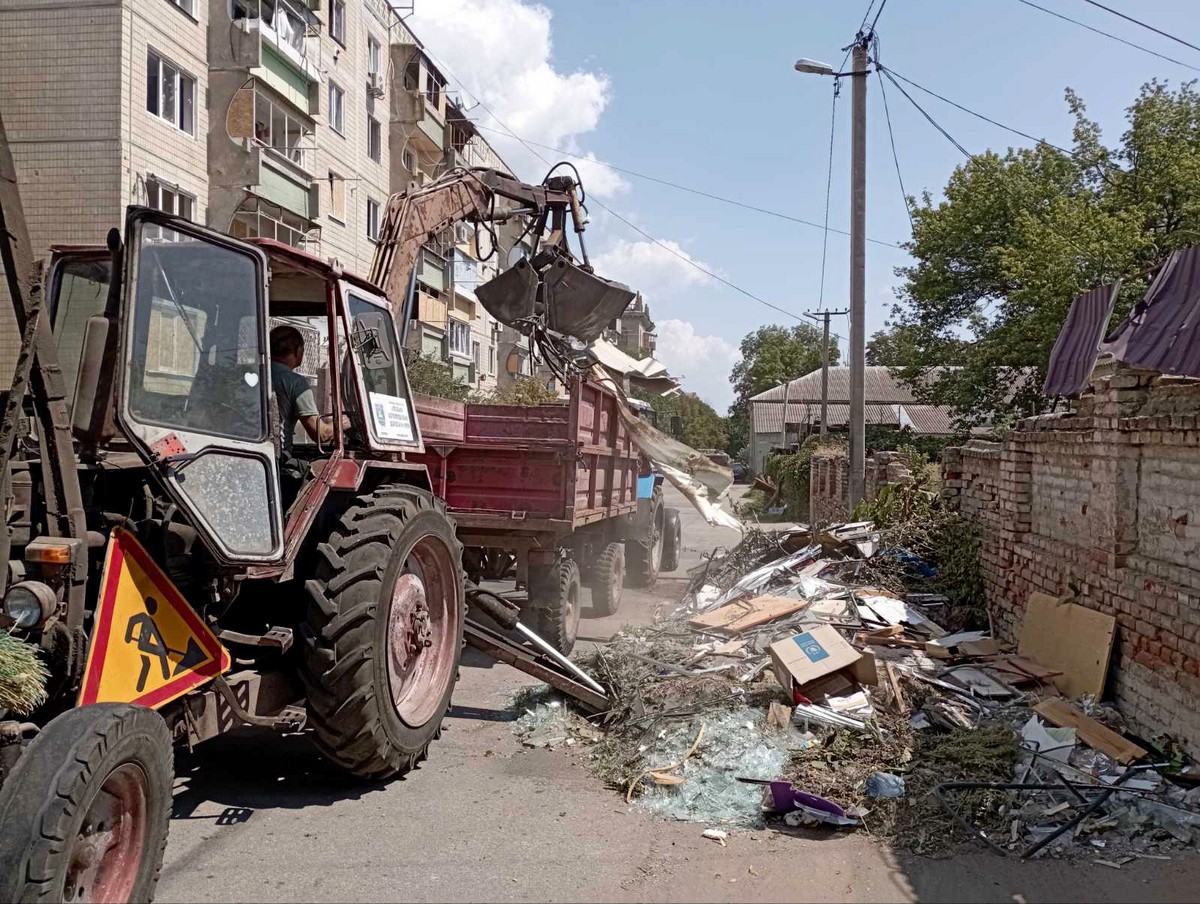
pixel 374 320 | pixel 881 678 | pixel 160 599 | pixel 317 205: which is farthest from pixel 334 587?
pixel 317 205

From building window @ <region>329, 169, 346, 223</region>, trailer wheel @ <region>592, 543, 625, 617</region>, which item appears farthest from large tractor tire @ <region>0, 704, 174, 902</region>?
building window @ <region>329, 169, 346, 223</region>

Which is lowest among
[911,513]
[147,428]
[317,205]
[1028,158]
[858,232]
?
[911,513]

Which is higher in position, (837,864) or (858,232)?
(858,232)

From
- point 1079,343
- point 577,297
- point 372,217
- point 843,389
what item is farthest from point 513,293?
point 843,389

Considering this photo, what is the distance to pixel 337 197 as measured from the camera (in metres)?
22.8

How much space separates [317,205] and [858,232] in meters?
11.5

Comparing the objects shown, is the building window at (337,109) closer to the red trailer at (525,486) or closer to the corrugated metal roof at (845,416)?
the red trailer at (525,486)

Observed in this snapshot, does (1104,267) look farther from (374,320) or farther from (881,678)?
(374,320)

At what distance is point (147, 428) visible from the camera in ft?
11.3

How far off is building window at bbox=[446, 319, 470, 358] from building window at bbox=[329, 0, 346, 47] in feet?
30.8

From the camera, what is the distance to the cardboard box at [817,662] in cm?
567

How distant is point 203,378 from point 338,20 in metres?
22.2

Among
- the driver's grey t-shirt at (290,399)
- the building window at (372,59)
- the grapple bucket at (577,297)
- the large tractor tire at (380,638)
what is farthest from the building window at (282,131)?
the large tractor tire at (380,638)

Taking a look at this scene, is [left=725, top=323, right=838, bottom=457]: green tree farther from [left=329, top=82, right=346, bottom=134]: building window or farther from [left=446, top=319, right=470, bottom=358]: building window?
[left=329, top=82, right=346, bottom=134]: building window
